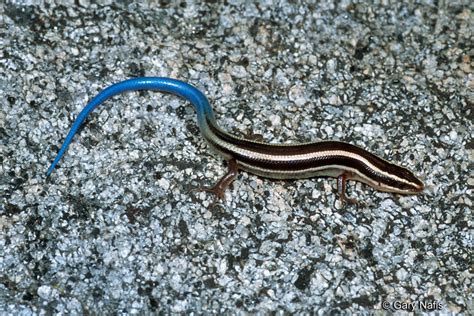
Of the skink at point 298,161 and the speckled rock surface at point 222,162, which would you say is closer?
the speckled rock surface at point 222,162

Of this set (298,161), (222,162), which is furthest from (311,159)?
(222,162)

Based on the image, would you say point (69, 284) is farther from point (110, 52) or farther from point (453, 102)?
point (453, 102)

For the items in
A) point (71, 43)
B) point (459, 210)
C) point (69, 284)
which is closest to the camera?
point (69, 284)

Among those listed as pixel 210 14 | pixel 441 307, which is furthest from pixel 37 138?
pixel 441 307

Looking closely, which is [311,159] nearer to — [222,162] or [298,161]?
[298,161]

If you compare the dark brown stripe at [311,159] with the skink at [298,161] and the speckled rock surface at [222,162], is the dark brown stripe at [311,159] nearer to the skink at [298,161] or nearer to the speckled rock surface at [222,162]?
the skink at [298,161]

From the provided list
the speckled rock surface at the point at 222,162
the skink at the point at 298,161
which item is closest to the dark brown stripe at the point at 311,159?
the skink at the point at 298,161
